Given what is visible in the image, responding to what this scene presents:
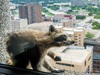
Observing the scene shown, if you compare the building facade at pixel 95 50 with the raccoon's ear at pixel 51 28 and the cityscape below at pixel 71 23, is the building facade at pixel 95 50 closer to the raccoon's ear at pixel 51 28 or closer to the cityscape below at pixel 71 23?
the cityscape below at pixel 71 23

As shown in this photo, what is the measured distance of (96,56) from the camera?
1047 millimetres

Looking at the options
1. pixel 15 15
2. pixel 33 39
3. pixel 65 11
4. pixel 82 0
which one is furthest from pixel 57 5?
pixel 33 39

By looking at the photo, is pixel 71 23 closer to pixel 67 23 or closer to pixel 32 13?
pixel 67 23

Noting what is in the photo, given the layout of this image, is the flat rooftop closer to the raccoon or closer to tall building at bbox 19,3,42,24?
the raccoon

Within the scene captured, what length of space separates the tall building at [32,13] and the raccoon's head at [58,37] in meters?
0.48

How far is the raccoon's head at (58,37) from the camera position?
80 centimetres

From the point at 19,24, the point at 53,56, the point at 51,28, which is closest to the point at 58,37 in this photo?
the point at 51,28

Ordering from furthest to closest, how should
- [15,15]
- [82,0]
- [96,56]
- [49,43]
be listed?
1. [15,15]
2. [82,0]
3. [96,56]
4. [49,43]

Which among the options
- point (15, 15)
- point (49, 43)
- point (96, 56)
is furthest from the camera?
point (15, 15)

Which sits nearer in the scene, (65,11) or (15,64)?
(15,64)

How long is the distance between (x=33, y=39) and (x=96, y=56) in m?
0.52

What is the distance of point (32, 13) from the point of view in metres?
1.30

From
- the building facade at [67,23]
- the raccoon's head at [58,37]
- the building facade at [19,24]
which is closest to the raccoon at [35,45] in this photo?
the raccoon's head at [58,37]

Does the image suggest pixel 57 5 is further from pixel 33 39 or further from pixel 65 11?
pixel 33 39
